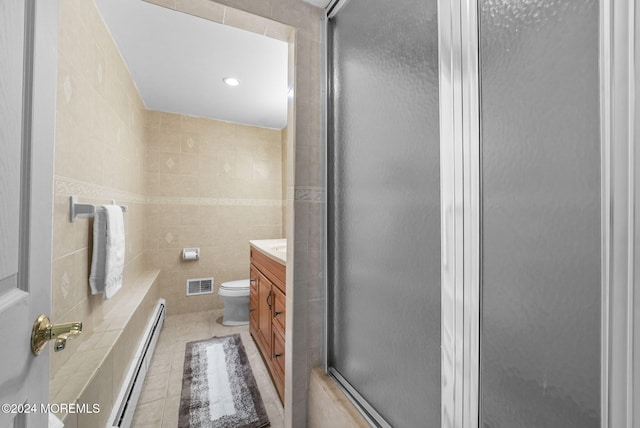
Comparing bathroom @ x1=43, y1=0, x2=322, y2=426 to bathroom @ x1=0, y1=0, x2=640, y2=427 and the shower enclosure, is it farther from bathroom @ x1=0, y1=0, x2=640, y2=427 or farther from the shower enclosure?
the shower enclosure

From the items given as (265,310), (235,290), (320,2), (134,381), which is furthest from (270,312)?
(320,2)

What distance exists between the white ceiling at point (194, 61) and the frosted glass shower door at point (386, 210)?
3.15 feet

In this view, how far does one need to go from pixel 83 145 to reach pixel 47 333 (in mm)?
1250

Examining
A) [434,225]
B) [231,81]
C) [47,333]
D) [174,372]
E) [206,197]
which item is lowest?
[174,372]

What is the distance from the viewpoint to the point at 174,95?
262 cm

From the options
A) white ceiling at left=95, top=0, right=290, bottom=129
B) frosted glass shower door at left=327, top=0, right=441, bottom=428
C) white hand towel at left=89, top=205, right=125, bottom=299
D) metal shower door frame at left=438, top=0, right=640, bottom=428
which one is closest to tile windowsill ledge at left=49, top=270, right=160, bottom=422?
white hand towel at left=89, top=205, right=125, bottom=299

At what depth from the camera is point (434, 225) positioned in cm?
74

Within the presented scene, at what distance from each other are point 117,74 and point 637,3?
2.59 m

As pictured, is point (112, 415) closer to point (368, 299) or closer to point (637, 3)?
point (368, 299)

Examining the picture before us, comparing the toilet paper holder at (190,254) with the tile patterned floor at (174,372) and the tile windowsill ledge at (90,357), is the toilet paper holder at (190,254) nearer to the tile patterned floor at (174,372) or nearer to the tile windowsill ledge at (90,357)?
the tile patterned floor at (174,372)

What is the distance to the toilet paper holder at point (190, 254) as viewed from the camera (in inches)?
120

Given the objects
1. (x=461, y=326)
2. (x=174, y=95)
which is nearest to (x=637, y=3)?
(x=461, y=326)

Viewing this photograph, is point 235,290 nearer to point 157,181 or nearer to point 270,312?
point 270,312

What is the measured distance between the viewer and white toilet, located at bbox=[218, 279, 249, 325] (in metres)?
2.74
